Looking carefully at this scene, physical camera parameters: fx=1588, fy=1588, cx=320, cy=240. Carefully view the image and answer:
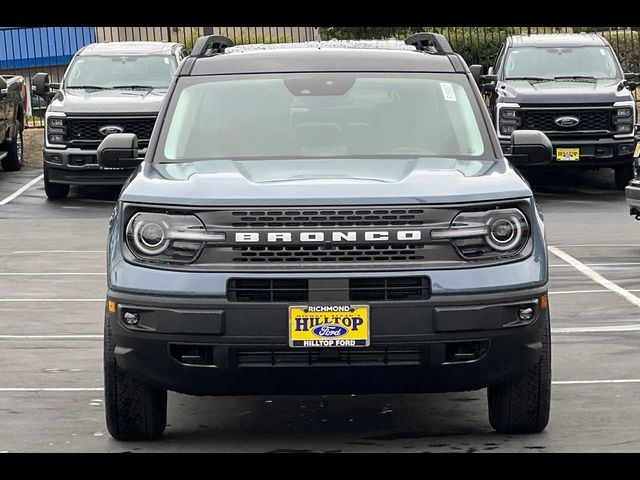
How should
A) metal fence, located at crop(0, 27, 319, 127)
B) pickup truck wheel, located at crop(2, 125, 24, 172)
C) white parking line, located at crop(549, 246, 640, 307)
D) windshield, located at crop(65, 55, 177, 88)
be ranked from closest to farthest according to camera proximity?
1. white parking line, located at crop(549, 246, 640, 307)
2. windshield, located at crop(65, 55, 177, 88)
3. pickup truck wheel, located at crop(2, 125, 24, 172)
4. metal fence, located at crop(0, 27, 319, 127)

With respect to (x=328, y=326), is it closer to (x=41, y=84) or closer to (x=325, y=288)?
(x=325, y=288)

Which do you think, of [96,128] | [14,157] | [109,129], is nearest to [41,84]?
[96,128]

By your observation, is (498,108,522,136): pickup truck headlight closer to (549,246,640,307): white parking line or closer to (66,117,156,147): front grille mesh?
(66,117,156,147): front grille mesh

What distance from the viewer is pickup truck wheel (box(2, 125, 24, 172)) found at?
2361 centimetres

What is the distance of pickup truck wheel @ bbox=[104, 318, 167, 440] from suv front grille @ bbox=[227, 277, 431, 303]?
750 millimetres

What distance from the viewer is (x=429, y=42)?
9430mm

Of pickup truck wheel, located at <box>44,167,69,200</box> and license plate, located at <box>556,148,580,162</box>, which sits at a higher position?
Result: license plate, located at <box>556,148,580,162</box>

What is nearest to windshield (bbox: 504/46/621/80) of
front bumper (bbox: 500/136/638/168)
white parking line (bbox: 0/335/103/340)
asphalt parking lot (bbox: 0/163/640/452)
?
front bumper (bbox: 500/136/638/168)

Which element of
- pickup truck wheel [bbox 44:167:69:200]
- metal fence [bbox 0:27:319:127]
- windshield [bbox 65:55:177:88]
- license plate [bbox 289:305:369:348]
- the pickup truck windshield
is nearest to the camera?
license plate [bbox 289:305:369:348]

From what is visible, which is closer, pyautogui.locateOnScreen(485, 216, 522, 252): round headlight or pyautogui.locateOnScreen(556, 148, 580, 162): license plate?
pyautogui.locateOnScreen(485, 216, 522, 252): round headlight

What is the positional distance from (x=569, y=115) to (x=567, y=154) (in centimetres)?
54

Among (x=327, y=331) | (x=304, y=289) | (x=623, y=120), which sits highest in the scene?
(x=304, y=289)

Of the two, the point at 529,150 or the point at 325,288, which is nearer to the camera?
the point at 325,288

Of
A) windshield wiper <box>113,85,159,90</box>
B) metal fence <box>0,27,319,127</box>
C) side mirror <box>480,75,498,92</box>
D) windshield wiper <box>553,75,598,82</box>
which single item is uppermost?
windshield wiper <box>113,85,159,90</box>
